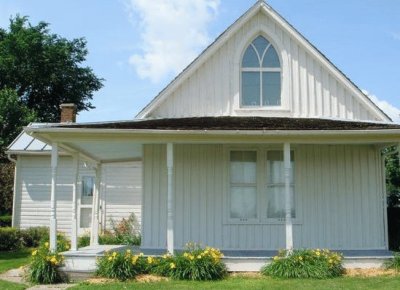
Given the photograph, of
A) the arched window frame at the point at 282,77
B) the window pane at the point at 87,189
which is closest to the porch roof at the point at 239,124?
the arched window frame at the point at 282,77

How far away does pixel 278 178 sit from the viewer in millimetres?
14898

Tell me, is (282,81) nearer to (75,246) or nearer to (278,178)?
(278,178)

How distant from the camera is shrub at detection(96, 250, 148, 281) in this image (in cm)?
1195

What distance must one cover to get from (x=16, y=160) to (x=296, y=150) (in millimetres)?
12966

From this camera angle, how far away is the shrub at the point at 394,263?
40.9 ft

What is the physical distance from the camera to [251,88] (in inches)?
626

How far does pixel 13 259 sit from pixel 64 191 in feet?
17.7

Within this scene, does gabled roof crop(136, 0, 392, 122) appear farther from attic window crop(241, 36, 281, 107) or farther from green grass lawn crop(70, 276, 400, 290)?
green grass lawn crop(70, 276, 400, 290)

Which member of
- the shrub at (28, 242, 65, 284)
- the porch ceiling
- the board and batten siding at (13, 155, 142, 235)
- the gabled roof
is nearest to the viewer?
the shrub at (28, 242, 65, 284)

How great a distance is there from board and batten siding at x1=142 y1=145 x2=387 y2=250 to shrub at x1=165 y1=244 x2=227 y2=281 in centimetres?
249

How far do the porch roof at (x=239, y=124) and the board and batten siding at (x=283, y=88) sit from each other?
2.51 feet

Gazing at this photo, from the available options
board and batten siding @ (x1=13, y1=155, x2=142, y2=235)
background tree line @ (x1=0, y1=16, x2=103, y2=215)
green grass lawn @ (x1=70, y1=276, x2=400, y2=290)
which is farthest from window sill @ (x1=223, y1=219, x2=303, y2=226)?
background tree line @ (x1=0, y1=16, x2=103, y2=215)

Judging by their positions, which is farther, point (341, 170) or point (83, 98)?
point (83, 98)

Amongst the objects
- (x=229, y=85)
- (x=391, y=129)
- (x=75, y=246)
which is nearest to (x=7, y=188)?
(x=75, y=246)
